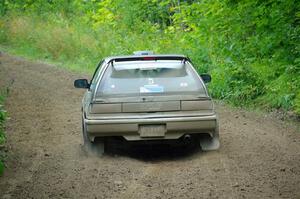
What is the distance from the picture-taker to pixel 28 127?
1230cm

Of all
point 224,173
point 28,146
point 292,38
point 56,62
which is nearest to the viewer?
point 224,173

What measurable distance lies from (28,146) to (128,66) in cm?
232

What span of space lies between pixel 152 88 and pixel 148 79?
206 mm

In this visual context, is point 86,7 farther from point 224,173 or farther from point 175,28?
point 224,173

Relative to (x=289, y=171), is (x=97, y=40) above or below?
below

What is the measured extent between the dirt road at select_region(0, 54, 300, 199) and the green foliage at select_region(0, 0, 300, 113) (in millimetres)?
2029

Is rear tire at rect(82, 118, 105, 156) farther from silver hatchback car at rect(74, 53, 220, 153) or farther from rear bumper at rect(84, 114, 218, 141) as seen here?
rear bumper at rect(84, 114, 218, 141)

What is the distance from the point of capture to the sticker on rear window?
9.04m

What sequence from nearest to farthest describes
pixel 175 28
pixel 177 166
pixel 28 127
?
pixel 177 166 < pixel 28 127 < pixel 175 28

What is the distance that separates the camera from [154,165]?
8883 mm

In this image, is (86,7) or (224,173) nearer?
(224,173)

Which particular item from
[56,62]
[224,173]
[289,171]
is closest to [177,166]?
[224,173]

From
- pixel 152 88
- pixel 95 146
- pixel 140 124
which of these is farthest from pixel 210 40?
pixel 140 124

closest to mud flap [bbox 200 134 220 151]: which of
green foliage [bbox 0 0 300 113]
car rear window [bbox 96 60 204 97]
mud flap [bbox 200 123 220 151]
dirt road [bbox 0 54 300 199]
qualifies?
mud flap [bbox 200 123 220 151]
